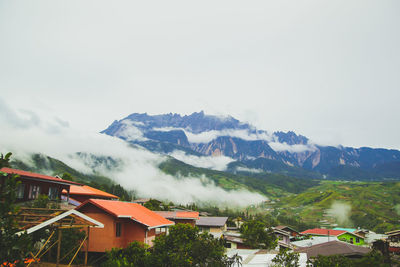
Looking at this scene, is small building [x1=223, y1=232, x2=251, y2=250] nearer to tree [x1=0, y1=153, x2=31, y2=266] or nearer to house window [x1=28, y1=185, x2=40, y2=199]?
house window [x1=28, y1=185, x2=40, y2=199]

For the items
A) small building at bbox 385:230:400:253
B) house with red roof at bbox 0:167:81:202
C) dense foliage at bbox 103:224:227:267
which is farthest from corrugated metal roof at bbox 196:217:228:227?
dense foliage at bbox 103:224:227:267

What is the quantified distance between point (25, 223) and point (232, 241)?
52.2 m

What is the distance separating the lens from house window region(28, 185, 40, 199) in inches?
1273

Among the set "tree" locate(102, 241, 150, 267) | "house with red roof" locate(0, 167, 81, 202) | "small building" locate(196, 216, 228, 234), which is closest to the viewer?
"tree" locate(102, 241, 150, 267)

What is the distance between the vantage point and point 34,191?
33.2 metres

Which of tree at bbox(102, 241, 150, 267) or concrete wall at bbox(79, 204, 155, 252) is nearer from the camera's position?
tree at bbox(102, 241, 150, 267)

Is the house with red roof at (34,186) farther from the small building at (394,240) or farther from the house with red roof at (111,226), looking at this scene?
the small building at (394,240)

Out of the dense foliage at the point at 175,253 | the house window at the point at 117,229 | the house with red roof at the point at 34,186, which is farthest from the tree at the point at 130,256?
the house with red roof at the point at 34,186

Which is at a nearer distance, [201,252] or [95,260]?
[201,252]

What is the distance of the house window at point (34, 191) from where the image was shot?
3235 centimetres

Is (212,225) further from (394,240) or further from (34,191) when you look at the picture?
(34,191)

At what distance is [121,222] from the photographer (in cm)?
2925

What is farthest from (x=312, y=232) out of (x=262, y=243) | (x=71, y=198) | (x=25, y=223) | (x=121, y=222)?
(x=25, y=223)

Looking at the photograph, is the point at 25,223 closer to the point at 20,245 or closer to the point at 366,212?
the point at 20,245
